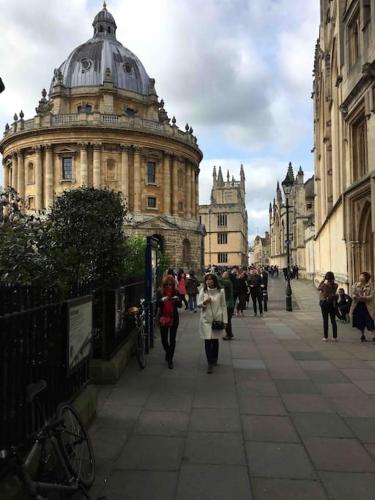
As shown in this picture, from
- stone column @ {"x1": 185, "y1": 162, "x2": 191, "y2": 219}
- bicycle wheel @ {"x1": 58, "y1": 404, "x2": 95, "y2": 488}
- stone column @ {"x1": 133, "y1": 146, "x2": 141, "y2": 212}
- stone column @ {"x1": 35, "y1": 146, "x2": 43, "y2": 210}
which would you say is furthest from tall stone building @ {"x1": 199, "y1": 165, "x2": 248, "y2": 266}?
bicycle wheel @ {"x1": 58, "y1": 404, "x2": 95, "y2": 488}

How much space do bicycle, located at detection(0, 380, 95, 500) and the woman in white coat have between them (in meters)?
4.31

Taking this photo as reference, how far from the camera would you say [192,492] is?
359cm

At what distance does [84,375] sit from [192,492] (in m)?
2.32

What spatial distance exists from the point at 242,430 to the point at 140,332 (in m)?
3.85

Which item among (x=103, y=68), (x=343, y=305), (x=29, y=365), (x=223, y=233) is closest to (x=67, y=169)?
(x=103, y=68)

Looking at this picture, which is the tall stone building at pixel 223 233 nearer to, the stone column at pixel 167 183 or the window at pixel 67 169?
the stone column at pixel 167 183

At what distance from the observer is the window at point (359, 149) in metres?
14.3

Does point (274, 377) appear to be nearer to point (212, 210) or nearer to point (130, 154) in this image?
point (130, 154)

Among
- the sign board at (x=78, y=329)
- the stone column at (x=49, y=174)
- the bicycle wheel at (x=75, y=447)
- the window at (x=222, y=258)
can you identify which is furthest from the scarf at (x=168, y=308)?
the window at (x=222, y=258)

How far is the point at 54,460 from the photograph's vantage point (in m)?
3.24

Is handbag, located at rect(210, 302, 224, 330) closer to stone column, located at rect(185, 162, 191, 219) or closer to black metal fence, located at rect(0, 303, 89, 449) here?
black metal fence, located at rect(0, 303, 89, 449)

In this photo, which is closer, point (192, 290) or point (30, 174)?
point (192, 290)

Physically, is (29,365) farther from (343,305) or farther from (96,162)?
(96,162)

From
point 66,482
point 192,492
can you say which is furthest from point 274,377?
point 66,482
